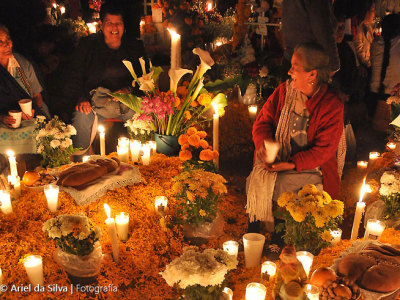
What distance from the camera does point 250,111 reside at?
17.6 ft

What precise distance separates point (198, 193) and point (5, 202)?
1334mm

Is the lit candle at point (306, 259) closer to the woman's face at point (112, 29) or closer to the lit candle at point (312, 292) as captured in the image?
the lit candle at point (312, 292)

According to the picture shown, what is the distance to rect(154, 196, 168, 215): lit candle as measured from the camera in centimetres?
305

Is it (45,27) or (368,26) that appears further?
(45,27)

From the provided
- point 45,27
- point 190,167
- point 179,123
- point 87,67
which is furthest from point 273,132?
point 45,27

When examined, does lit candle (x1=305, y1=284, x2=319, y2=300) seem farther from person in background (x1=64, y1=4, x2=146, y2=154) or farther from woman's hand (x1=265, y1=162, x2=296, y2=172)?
person in background (x1=64, y1=4, x2=146, y2=154)

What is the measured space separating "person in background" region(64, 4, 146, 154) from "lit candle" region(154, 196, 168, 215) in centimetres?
141

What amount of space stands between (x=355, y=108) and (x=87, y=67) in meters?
3.85

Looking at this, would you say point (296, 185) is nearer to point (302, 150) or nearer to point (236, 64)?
point (302, 150)

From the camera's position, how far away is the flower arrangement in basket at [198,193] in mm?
2867

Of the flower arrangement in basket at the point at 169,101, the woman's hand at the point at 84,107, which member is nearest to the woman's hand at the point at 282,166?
the flower arrangement in basket at the point at 169,101

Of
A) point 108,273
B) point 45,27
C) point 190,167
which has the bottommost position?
point 108,273

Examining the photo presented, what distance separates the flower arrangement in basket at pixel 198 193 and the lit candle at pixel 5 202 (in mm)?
1145

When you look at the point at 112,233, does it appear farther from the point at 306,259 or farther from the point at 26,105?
the point at 26,105
